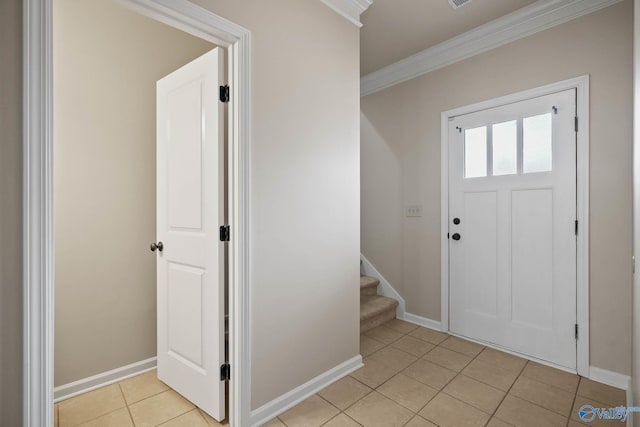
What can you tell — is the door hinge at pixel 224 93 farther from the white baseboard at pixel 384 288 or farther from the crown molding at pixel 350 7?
the white baseboard at pixel 384 288

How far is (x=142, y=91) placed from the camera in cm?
220

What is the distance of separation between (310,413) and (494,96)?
276 centimetres

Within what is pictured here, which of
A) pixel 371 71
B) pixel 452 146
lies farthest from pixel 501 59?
pixel 371 71

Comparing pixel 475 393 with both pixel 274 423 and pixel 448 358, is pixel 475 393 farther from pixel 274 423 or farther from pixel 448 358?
pixel 274 423

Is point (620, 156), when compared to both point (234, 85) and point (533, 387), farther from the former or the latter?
point (234, 85)

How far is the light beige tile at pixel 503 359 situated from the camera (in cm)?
228

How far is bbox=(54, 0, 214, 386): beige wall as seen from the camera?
6.26 ft

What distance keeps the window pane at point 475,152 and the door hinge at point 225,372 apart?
244cm

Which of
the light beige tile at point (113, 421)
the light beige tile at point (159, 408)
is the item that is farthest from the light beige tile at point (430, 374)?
the light beige tile at point (113, 421)

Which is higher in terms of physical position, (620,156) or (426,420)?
(620,156)

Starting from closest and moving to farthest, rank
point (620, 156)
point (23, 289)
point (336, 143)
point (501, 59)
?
point (23, 289)
point (620, 156)
point (336, 143)
point (501, 59)

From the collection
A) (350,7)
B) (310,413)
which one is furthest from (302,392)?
(350,7)

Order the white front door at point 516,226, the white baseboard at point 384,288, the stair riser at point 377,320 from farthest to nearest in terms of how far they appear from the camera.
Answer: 1. the white baseboard at point 384,288
2. the stair riser at point 377,320
3. the white front door at point 516,226

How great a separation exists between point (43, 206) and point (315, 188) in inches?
52.4
